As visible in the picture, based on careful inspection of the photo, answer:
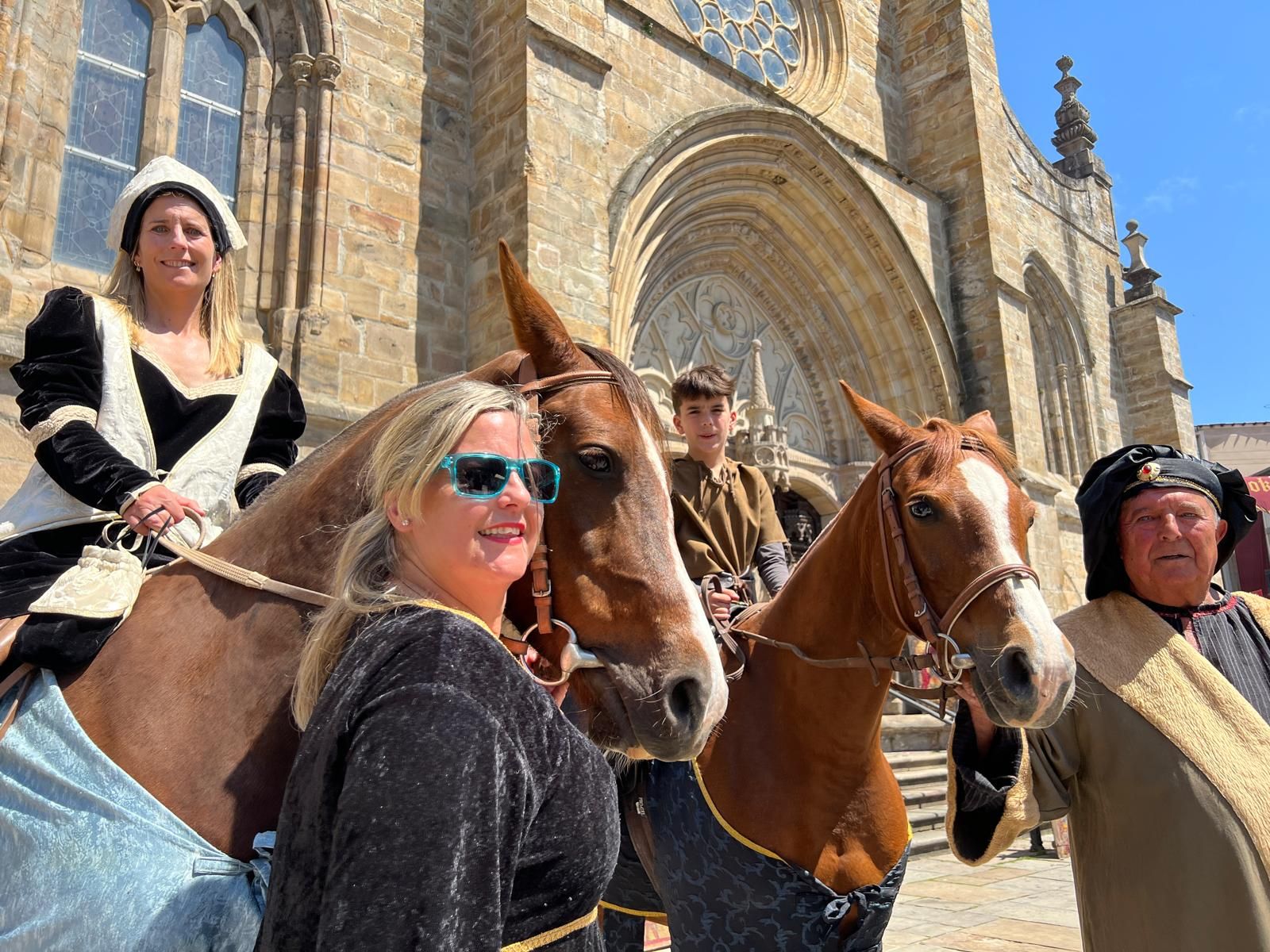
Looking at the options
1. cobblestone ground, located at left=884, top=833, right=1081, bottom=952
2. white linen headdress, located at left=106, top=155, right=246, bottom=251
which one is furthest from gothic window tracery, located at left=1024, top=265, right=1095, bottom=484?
white linen headdress, located at left=106, top=155, right=246, bottom=251

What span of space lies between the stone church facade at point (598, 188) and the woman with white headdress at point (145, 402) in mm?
3817

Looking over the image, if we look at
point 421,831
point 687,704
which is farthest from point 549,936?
point 687,704

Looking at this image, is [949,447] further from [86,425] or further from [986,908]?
[986,908]

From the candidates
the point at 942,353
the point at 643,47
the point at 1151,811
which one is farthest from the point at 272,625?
the point at 942,353

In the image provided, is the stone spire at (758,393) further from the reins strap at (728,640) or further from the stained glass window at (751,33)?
the reins strap at (728,640)

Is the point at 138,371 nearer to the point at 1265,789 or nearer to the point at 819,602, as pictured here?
the point at 819,602

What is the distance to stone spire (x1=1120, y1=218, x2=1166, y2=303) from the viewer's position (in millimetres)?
17734

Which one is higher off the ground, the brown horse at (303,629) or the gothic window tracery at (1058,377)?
the gothic window tracery at (1058,377)

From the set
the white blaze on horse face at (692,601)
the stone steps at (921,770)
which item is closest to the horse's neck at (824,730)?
the white blaze on horse face at (692,601)

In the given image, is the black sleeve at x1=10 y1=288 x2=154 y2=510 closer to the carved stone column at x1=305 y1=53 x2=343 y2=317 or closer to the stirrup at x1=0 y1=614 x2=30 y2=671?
the stirrup at x1=0 y1=614 x2=30 y2=671

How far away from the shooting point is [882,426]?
2521 mm

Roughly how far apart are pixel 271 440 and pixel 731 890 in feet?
5.51

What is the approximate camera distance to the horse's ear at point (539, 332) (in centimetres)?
164

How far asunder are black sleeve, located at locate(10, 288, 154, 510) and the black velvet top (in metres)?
0.93
